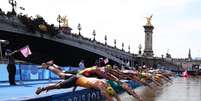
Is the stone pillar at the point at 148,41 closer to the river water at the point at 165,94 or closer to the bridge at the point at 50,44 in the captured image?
the bridge at the point at 50,44

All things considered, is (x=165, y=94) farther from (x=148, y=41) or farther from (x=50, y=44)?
(x=148, y=41)

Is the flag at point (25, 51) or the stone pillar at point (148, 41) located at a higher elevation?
the stone pillar at point (148, 41)

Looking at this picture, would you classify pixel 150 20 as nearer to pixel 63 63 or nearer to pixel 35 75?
pixel 63 63

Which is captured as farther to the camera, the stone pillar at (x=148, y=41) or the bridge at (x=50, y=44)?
the stone pillar at (x=148, y=41)

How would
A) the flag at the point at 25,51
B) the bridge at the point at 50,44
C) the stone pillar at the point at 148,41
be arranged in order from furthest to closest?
the stone pillar at the point at 148,41
the bridge at the point at 50,44
the flag at the point at 25,51

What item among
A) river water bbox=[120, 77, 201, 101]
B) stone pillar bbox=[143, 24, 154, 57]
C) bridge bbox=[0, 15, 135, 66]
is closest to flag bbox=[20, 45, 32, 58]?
river water bbox=[120, 77, 201, 101]

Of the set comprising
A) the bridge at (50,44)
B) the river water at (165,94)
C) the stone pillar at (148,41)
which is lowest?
the river water at (165,94)

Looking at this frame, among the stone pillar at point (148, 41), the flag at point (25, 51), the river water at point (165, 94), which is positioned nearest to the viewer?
the river water at point (165, 94)

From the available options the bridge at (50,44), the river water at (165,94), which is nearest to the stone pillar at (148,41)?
the bridge at (50,44)

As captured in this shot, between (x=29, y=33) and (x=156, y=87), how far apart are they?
1574 inches

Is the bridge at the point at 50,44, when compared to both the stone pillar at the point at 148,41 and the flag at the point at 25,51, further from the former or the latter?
the stone pillar at the point at 148,41

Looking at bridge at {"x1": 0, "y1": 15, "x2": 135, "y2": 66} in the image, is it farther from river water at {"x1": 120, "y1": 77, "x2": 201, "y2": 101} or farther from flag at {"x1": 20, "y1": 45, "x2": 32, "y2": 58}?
river water at {"x1": 120, "y1": 77, "x2": 201, "y2": 101}

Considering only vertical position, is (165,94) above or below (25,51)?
below

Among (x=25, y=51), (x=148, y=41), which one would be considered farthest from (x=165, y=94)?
(x=148, y=41)
